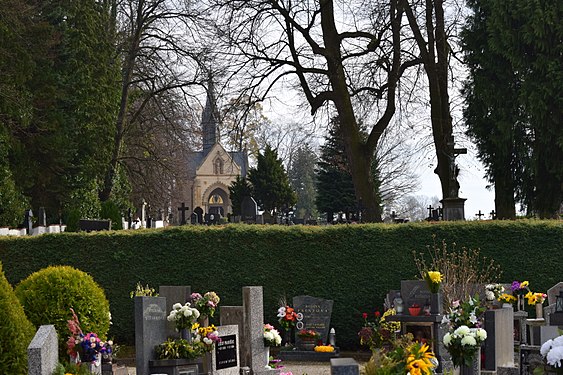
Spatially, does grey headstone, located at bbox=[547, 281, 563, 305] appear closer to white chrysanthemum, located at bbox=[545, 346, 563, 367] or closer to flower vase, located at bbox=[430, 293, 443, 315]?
flower vase, located at bbox=[430, 293, 443, 315]

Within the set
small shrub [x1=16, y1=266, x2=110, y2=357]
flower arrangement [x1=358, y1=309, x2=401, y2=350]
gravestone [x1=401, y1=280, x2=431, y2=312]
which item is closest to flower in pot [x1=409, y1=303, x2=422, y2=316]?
gravestone [x1=401, y1=280, x2=431, y2=312]

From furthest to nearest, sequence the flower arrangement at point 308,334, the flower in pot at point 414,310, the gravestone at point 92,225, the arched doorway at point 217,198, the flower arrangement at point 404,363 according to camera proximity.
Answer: the arched doorway at point 217,198 < the gravestone at point 92,225 < the flower arrangement at point 308,334 < the flower in pot at point 414,310 < the flower arrangement at point 404,363

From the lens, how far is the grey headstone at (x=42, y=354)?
8.88m

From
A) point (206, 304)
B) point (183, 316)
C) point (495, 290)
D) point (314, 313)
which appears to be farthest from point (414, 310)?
point (183, 316)

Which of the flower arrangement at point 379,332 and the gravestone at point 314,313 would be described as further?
the gravestone at point 314,313

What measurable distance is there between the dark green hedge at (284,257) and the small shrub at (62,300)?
5.31 meters

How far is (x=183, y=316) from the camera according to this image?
13820 mm

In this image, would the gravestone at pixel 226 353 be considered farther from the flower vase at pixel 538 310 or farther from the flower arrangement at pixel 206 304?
the flower vase at pixel 538 310

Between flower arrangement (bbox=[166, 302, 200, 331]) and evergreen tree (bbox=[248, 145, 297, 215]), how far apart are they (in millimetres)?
49453

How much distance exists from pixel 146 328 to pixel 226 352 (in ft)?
6.23

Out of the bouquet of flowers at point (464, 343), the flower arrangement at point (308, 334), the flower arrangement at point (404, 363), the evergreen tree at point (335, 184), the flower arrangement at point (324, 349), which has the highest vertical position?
the evergreen tree at point (335, 184)

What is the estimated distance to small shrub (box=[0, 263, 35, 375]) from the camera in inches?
383

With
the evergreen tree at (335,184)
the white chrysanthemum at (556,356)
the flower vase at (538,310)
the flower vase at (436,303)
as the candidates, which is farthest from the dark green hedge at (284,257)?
the evergreen tree at (335,184)

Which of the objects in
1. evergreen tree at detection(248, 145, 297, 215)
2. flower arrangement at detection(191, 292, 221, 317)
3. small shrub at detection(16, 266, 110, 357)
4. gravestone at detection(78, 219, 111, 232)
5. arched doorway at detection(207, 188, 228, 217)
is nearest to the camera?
small shrub at detection(16, 266, 110, 357)
